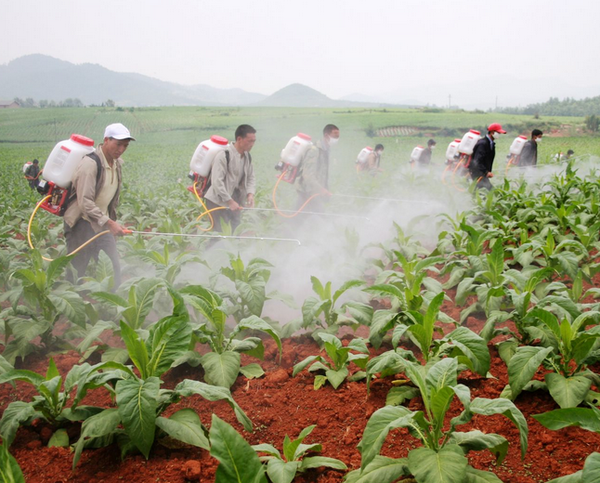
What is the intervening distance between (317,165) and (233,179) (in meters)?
1.62

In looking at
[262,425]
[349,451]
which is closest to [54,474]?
[262,425]

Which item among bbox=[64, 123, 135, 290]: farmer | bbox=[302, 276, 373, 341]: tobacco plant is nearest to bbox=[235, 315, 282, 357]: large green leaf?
bbox=[302, 276, 373, 341]: tobacco plant

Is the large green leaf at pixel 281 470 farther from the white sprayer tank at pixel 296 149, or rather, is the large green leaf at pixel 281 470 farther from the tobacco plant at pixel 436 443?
the white sprayer tank at pixel 296 149

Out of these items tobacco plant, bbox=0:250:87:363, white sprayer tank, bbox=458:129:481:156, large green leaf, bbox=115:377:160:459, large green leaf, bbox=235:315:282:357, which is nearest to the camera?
large green leaf, bbox=115:377:160:459

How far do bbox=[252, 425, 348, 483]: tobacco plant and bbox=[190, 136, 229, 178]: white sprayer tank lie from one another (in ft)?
16.0

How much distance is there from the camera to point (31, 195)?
998 centimetres

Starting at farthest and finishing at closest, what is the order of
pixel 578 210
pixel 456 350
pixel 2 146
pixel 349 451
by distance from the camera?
pixel 2 146, pixel 578 210, pixel 456 350, pixel 349 451

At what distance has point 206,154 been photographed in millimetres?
6227

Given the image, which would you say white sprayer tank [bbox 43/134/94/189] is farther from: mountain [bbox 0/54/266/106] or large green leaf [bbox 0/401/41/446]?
mountain [bbox 0/54/266/106]

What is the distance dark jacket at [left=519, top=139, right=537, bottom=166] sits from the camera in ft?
35.7

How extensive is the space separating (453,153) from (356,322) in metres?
11.2

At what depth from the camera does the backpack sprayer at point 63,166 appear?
4426mm

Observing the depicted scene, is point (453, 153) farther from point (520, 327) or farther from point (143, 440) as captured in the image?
point (143, 440)

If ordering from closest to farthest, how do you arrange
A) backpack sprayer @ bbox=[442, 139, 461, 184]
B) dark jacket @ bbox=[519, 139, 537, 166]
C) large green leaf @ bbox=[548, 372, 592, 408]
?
large green leaf @ bbox=[548, 372, 592, 408] → dark jacket @ bbox=[519, 139, 537, 166] → backpack sprayer @ bbox=[442, 139, 461, 184]
